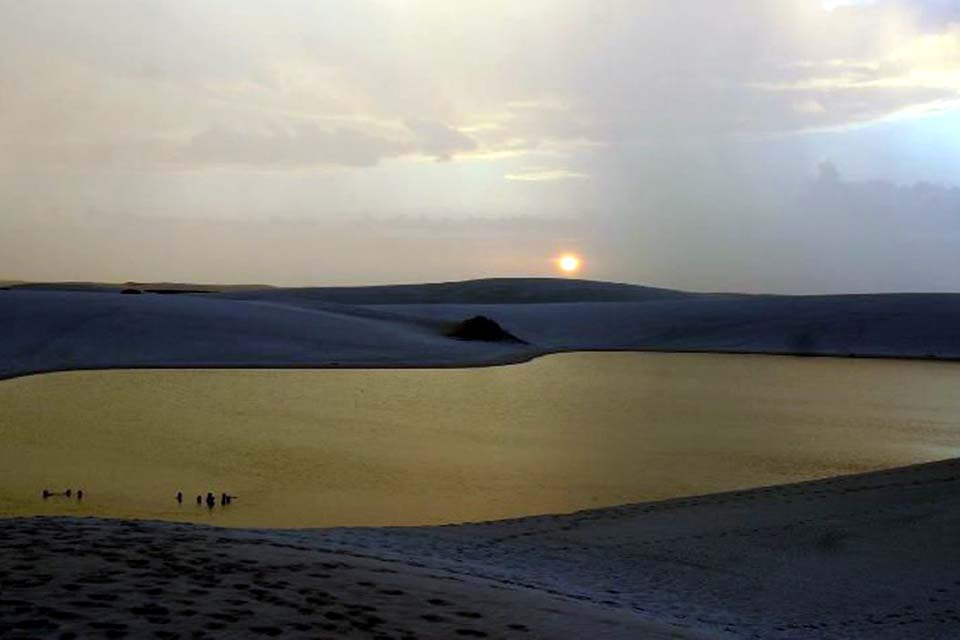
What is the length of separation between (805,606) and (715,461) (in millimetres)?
6130

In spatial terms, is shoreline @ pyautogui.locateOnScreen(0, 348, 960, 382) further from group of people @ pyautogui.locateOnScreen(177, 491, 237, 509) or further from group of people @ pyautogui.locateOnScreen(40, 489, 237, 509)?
group of people @ pyautogui.locateOnScreen(177, 491, 237, 509)

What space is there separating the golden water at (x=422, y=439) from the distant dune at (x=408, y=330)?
2.83 meters

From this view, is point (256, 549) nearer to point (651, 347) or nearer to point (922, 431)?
point (922, 431)

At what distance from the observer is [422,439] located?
13.7 m

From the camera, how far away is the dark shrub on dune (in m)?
33.1

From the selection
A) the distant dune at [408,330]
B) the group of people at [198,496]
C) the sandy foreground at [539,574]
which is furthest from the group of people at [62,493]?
the distant dune at [408,330]

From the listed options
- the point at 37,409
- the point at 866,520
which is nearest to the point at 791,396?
the point at 866,520

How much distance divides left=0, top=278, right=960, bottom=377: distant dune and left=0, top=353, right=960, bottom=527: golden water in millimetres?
2828

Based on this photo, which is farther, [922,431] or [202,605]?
[922,431]

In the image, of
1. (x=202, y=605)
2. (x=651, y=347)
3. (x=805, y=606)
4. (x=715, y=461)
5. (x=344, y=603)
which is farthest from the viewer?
(x=651, y=347)

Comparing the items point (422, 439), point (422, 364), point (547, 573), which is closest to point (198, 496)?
point (547, 573)

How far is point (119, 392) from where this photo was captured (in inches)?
726

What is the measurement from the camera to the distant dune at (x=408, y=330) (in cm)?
2541

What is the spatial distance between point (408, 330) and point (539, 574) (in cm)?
2694
